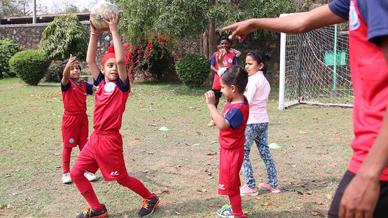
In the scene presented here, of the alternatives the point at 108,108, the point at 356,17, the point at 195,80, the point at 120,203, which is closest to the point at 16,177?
the point at 120,203

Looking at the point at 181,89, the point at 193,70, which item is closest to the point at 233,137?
the point at 193,70

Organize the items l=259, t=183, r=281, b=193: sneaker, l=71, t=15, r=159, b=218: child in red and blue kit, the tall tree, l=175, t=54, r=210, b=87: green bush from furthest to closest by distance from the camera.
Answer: the tall tree → l=175, t=54, r=210, b=87: green bush → l=259, t=183, r=281, b=193: sneaker → l=71, t=15, r=159, b=218: child in red and blue kit

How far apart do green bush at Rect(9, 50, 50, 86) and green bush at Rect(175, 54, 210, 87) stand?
5235 millimetres

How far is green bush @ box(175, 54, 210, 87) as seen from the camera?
13.9 meters

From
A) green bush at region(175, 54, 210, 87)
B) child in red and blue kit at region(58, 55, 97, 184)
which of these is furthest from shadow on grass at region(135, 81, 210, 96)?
child in red and blue kit at region(58, 55, 97, 184)

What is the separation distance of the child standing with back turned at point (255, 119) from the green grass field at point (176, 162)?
170mm

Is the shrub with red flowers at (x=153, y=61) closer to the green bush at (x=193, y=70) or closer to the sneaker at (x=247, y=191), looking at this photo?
the green bush at (x=193, y=70)

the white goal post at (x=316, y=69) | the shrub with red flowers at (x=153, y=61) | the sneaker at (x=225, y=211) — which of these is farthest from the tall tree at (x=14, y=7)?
the sneaker at (x=225, y=211)

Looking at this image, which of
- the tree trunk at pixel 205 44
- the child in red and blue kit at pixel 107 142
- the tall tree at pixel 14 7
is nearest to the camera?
the child in red and blue kit at pixel 107 142

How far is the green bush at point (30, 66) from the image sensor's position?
15.7m

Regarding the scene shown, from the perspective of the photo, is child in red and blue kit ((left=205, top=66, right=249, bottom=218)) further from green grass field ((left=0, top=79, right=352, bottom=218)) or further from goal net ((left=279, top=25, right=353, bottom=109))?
goal net ((left=279, top=25, right=353, bottom=109))

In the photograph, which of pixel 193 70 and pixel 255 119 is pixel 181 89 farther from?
pixel 255 119

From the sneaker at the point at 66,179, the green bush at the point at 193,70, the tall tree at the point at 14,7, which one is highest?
the tall tree at the point at 14,7

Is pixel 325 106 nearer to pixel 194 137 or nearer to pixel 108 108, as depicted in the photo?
pixel 194 137
